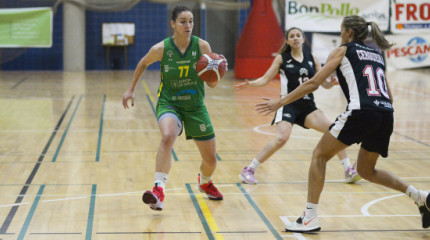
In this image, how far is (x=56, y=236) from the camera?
483cm

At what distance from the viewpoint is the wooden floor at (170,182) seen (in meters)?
5.10

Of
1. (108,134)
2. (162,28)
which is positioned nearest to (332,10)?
(162,28)

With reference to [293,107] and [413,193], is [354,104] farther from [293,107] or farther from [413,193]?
[293,107]

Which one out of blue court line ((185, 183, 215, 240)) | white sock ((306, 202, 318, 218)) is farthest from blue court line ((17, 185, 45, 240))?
white sock ((306, 202, 318, 218))

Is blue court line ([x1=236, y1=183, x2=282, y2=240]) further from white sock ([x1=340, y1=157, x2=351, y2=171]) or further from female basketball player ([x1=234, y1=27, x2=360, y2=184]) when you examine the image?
white sock ([x1=340, y1=157, x2=351, y2=171])

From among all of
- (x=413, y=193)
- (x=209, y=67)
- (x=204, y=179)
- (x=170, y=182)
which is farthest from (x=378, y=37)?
(x=170, y=182)

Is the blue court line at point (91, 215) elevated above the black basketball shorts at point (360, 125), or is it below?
below

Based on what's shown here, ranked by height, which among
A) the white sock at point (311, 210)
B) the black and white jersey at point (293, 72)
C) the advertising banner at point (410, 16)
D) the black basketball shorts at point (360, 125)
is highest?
the advertising banner at point (410, 16)

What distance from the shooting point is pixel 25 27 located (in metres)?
21.1

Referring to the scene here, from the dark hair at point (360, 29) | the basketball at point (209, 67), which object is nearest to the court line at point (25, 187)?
the basketball at point (209, 67)

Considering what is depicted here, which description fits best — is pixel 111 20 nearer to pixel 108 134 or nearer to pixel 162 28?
pixel 162 28

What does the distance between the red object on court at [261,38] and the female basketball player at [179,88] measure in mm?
13047

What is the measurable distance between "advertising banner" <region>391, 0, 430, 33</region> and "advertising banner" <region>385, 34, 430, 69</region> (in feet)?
0.78

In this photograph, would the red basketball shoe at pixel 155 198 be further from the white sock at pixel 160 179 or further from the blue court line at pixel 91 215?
the blue court line at pixel 91 215
